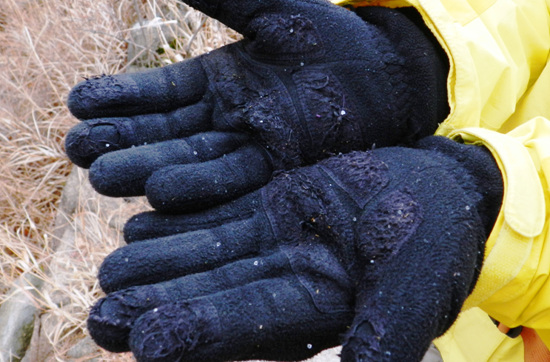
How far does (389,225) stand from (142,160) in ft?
1.76

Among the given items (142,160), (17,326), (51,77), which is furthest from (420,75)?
(51,77)

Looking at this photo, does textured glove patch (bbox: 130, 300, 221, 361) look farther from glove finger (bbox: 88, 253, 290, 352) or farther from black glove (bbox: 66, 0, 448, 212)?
black glove (bbox: 66, 0, 448, 212)

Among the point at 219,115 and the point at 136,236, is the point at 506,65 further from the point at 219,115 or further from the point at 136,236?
the point at 136,236

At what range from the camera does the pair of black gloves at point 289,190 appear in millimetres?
801

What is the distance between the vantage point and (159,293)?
33.4 inches

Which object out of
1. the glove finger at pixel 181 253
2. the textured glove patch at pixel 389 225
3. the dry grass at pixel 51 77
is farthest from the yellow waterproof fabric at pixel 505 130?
the dry grass at pixel 51 77

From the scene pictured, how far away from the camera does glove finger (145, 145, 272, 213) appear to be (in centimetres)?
101

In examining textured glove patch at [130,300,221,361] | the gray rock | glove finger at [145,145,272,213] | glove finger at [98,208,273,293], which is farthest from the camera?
the gray rock

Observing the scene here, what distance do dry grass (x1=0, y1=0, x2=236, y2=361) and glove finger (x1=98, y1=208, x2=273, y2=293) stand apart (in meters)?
1.25

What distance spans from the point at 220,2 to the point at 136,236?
569 mm

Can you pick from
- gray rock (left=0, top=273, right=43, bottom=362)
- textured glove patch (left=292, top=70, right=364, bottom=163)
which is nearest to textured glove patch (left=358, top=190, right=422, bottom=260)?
textured glove patch (left=292, top=70, right=364, bottom=163)

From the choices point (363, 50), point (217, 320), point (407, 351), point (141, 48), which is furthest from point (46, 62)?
point (407, 351)

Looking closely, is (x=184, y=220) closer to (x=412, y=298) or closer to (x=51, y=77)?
(x=412, y=298)

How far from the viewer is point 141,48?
249 cm
